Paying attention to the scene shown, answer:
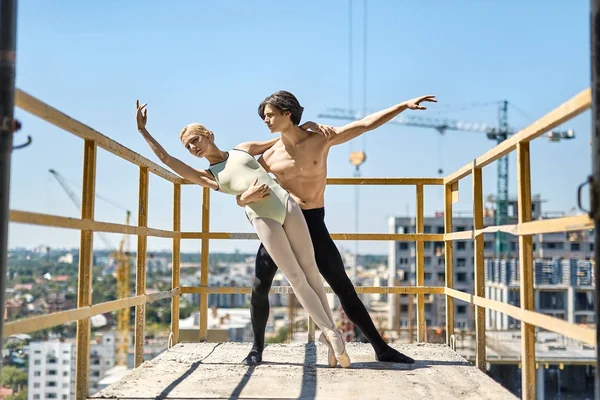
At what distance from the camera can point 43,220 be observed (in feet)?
9.43

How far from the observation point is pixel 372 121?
4.28 metres

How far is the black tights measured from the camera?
178 inches

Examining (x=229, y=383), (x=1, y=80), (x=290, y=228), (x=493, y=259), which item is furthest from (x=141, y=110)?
(x=493, y=259)

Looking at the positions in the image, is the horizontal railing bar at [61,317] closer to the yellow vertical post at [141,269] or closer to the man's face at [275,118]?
the yellow vertical post at [141,269]

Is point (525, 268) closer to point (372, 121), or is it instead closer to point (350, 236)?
point (372, 121)

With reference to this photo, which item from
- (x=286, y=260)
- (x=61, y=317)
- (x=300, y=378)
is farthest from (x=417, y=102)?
(x=61, y=317)

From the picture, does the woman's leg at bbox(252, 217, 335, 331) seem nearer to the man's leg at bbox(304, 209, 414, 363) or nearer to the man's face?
the man's leg at bbox(304, 209, 414, 363)

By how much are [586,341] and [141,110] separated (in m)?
2.63

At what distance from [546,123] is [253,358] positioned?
2.40 metres

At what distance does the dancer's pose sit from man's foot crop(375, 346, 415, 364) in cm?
42

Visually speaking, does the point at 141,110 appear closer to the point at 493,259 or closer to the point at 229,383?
the point at 229,383

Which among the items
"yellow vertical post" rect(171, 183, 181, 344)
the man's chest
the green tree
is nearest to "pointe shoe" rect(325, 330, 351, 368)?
the man's chest

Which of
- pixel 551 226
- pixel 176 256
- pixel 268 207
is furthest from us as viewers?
pixel 176 256

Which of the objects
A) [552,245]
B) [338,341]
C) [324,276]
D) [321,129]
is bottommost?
[338,341]
